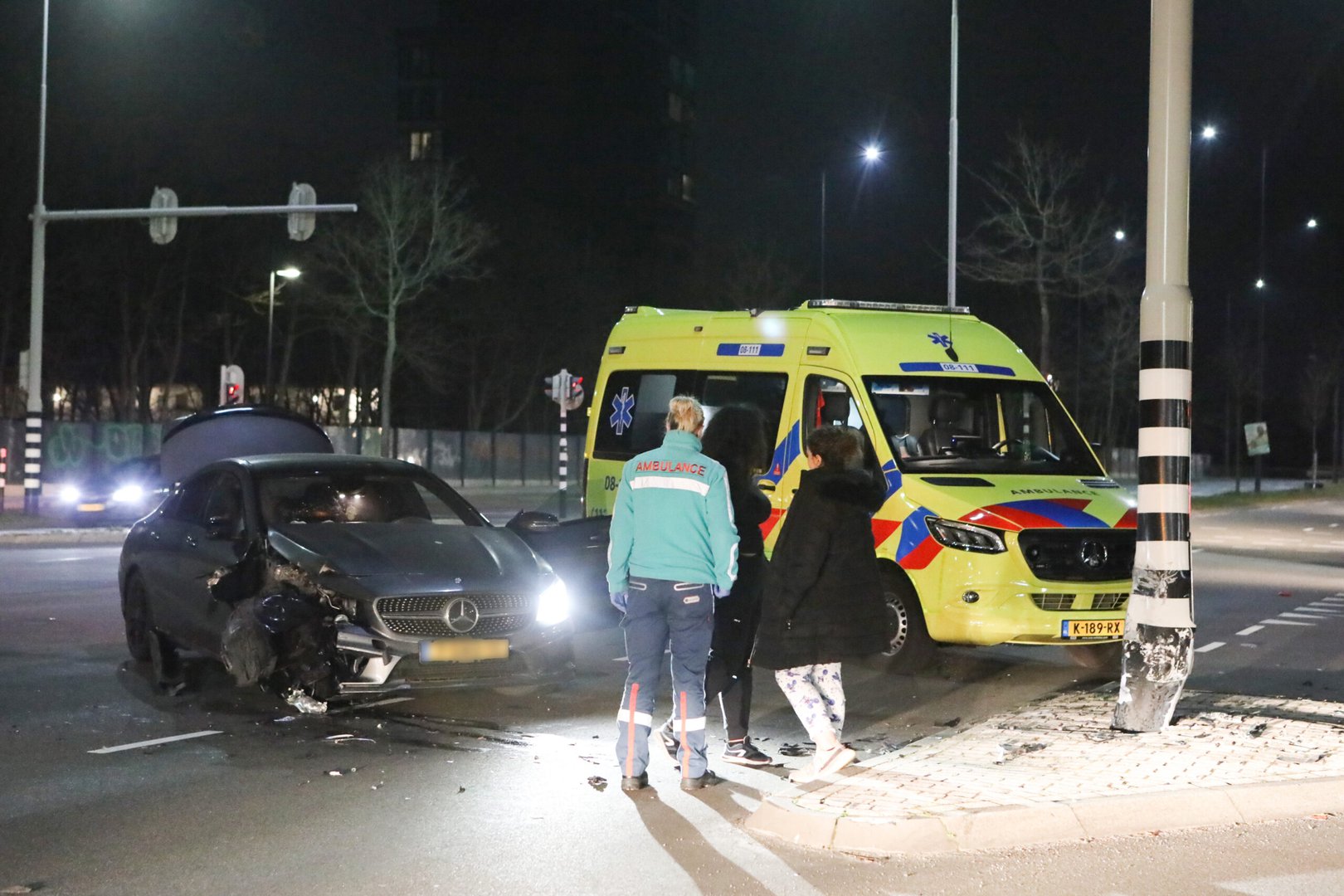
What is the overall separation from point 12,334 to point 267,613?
166ft

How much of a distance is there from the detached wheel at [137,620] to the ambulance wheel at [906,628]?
5201 mm

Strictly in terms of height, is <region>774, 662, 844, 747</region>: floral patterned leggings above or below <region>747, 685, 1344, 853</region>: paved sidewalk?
above

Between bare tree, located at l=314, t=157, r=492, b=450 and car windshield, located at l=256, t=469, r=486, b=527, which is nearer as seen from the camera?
car windshield, located at l=256, t=469, r=486, b=527

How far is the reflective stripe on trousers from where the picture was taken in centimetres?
710

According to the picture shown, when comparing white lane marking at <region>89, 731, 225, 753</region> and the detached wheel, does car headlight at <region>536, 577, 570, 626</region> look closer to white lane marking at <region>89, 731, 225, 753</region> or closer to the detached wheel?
white lane marking at <region>89, 731, 225, 753</region>

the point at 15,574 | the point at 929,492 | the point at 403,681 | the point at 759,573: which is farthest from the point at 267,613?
the point at 15,574

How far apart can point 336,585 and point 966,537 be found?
4.25 m

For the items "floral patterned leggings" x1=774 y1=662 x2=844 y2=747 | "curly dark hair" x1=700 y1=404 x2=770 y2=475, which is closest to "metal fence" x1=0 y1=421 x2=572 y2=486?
"curly dark hair" x1=700 y1=404 x2=770 y2=475

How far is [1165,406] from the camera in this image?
8531 millimetres

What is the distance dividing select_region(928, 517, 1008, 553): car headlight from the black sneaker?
10.5 feet

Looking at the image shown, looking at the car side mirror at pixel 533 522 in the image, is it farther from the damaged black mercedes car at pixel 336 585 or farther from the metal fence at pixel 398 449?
the metal fence at pixel 398 449

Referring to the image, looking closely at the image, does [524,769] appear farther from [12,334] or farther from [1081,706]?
[12,334]

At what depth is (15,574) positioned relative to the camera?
18.5 metres

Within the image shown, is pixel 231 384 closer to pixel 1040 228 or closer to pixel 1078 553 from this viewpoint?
pixel 1040 228
